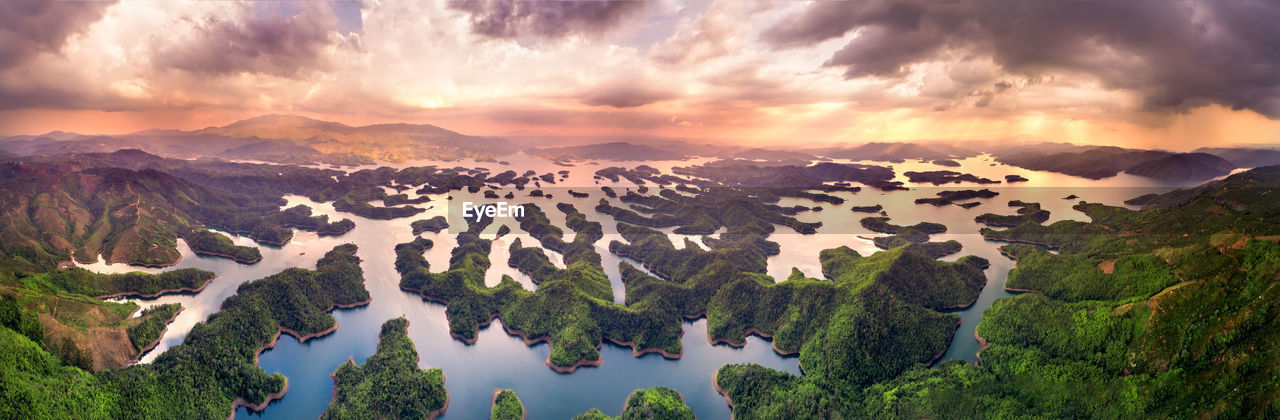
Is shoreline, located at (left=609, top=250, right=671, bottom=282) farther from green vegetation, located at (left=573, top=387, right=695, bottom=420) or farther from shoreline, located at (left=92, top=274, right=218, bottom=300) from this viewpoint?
shoreline, located at (left=92, top=274, right=218, bottom=300)

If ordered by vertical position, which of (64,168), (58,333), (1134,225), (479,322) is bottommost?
(479,322)

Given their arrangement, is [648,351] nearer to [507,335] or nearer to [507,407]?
[507,407]

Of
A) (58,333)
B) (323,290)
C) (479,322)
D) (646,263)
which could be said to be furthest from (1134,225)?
(58,333)

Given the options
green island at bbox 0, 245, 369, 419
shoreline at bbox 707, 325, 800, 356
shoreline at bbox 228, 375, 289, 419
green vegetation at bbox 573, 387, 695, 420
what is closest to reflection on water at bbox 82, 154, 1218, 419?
shoreline at bbox 228, 375, 289, 419

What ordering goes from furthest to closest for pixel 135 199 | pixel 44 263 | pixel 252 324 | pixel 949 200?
Result: pixel 949 200 → pixel 135 199 → pixel 44 263 → pixel 252 324

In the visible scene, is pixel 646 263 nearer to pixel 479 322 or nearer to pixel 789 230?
pixel 479 322

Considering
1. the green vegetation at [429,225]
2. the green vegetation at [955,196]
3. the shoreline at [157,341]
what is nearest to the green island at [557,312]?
the shoreline at [157,341]

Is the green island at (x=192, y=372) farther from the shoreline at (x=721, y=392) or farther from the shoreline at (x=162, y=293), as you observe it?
the shoreline at (x=721, y=392)
